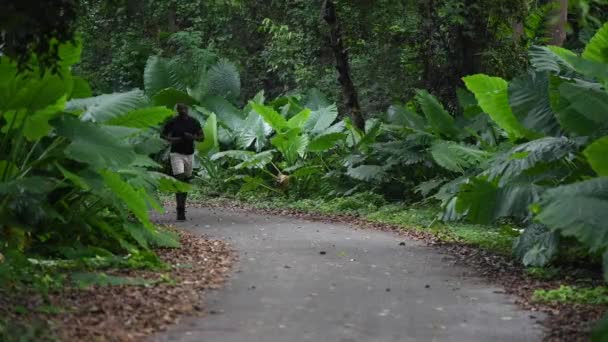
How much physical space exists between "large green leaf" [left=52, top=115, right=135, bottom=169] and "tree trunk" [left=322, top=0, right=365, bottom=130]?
1198 centimetres

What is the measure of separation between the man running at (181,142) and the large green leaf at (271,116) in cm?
476

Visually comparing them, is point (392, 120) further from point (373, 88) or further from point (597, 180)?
point (597, 180)

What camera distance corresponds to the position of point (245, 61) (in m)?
34.0

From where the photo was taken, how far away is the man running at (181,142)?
16.6 metres

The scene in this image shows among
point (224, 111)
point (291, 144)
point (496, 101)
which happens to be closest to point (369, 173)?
point (291, 144)

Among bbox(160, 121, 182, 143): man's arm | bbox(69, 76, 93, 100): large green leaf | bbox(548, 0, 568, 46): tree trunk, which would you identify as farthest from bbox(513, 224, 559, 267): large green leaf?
bbox(160, 121, 182, 143): man's arm

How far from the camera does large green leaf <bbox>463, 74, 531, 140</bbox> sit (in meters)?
12.4

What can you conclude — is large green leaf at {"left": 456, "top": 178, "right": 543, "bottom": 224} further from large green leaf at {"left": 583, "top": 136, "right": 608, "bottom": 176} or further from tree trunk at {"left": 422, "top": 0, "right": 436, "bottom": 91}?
tree trunk at {"left": 422, "top": 0, "right": 436, "bottom": 91}

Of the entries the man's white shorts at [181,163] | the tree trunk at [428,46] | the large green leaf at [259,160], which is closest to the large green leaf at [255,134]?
the large green leaf at [259,160]

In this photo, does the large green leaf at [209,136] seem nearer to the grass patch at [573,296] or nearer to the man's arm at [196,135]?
the man's arm at [196,135]

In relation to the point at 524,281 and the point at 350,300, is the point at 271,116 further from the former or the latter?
the point at 350,300

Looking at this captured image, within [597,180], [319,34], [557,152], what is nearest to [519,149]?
[557,152]

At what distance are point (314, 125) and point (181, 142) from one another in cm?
756

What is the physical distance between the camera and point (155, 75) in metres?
27.0
